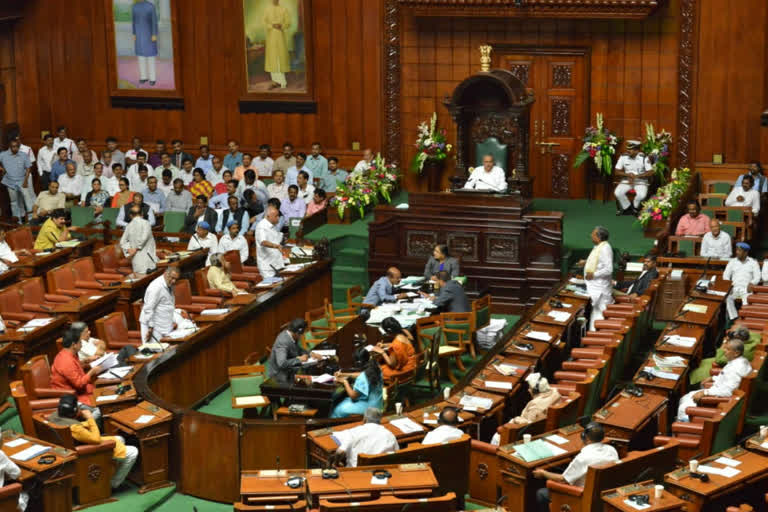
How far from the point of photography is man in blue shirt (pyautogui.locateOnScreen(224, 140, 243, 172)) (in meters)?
21.6

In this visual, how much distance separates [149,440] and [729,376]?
5378 millimetres

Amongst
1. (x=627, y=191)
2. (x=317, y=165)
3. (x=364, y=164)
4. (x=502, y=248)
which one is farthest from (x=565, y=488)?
(x=317, y=165)

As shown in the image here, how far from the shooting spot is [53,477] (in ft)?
33.4

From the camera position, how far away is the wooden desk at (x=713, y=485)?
370 inches

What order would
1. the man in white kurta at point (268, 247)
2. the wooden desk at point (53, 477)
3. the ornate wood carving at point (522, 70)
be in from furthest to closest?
the ornate wood carving at point (522, 70), the man in white kurta at point (268, 247), the wooden desk at point (53, 477)

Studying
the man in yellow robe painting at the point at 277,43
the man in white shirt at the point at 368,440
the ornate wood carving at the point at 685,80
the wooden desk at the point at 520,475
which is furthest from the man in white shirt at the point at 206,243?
the wooden desk at the point at 520,475

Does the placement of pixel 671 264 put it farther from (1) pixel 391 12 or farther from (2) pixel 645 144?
(1) pixel 391 12

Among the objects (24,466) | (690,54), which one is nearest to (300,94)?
(690,54)

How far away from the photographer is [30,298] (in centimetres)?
1541

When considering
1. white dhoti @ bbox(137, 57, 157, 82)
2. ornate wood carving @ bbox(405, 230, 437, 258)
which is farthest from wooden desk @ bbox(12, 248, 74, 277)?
white dhoti @ bbox(137, 57, 157, 82)

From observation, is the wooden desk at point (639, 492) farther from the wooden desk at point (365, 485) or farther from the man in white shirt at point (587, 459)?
the wooden desk at point (365, 485)

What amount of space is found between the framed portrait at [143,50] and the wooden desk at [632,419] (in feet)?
45.0

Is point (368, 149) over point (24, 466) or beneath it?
over

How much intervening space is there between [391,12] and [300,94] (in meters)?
2.24
